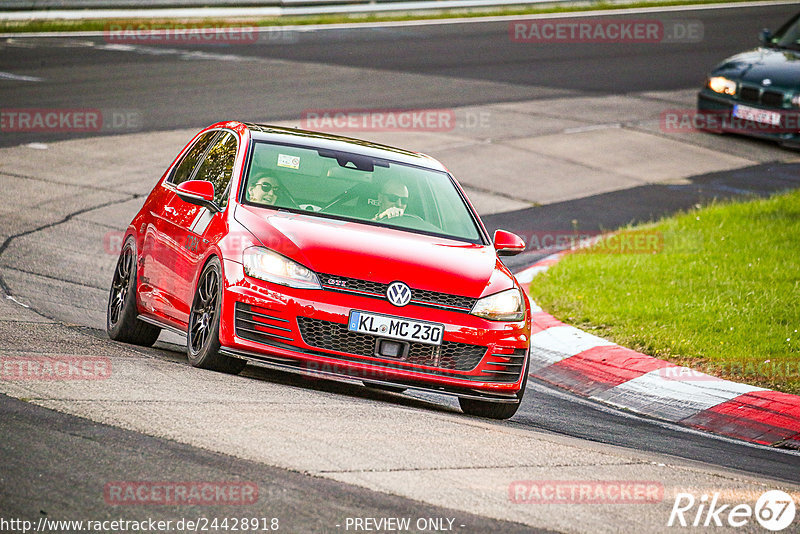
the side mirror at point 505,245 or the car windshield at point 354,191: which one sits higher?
the car windshield at point 354,191

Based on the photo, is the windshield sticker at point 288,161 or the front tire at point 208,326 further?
the windshield sticker at point 288,161

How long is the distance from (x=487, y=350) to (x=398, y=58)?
18002mm

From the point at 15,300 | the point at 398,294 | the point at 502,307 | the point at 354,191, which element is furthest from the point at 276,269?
the point at 15,300

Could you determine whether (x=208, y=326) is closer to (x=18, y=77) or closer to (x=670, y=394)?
(x=670, y=394)

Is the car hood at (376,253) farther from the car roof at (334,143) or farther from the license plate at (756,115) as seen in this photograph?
the license plate at (756,115)

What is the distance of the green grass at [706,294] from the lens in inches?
370

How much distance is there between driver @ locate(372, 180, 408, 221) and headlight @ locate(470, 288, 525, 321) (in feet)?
3.41

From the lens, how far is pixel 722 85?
1864 cm

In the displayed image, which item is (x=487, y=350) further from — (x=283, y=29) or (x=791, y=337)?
(x=283, y=29)

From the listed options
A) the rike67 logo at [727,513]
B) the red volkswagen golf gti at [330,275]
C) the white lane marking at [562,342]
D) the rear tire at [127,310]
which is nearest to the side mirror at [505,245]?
the red volkswagen golf gti at [330,275]

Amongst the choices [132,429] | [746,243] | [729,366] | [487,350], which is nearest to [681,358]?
[729,366]

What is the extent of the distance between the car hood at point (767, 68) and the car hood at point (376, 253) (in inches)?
457

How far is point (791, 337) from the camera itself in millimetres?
9609

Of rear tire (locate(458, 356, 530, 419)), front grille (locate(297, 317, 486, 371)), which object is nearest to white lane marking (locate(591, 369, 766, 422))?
rear tire (locate(458, 356, 530, 419))
